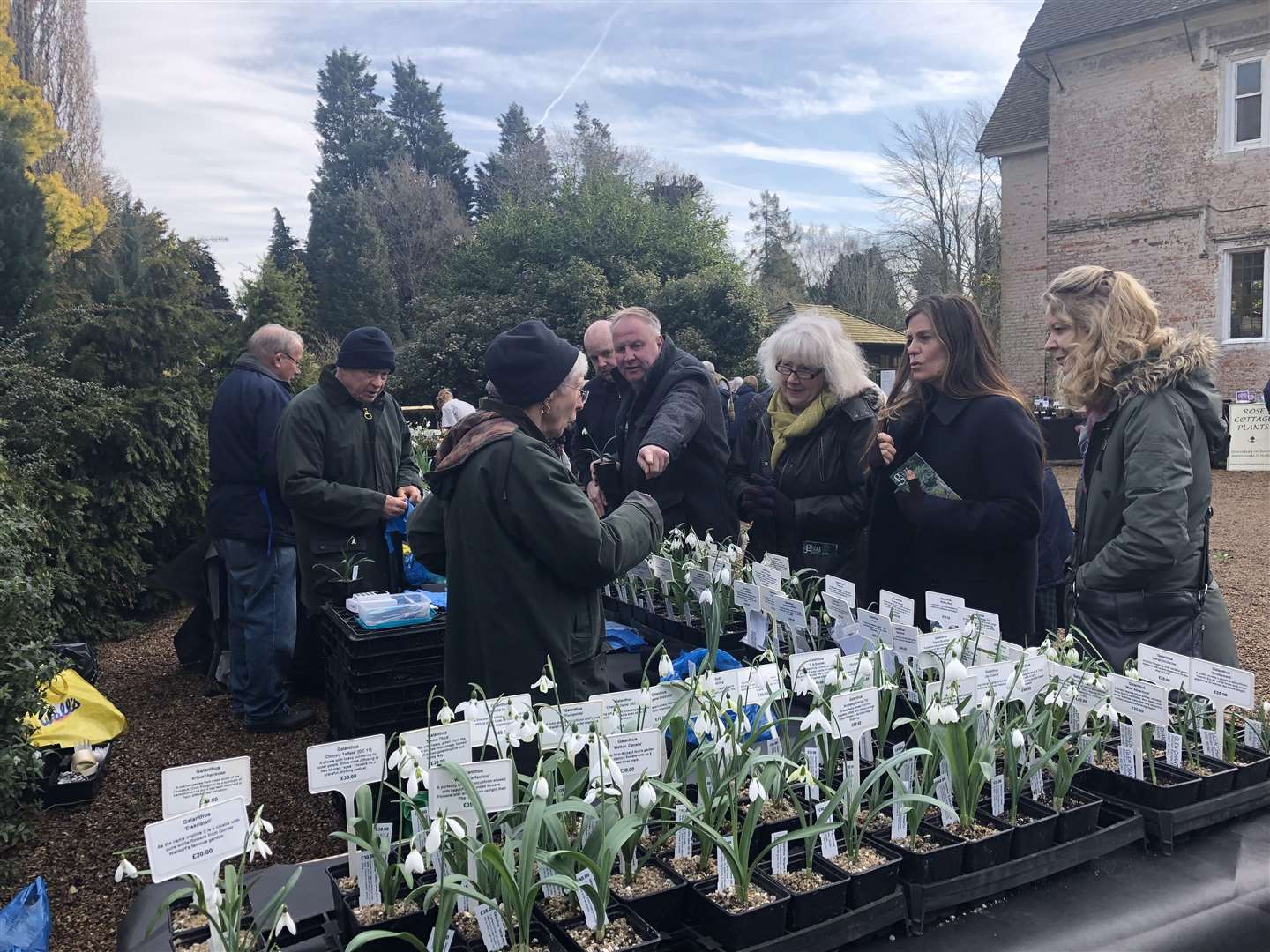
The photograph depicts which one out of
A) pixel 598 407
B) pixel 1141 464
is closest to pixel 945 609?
pixel 1141 464

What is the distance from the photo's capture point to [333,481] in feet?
14.4

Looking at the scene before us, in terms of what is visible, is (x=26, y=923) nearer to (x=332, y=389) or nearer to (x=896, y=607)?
(x=896, y=607)

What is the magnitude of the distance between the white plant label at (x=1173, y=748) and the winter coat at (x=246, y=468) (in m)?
3.87

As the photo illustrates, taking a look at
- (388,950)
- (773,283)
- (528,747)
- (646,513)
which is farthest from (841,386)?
(773,283)

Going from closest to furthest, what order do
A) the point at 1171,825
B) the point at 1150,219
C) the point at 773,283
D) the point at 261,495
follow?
the point at 1171,825, the point at 261,495, the point at 1150,219, the point at 773,283

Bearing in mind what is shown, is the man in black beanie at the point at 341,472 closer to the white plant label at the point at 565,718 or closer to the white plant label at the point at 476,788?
the white plant label at the point at 565,718

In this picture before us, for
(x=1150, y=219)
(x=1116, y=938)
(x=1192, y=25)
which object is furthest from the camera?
(x=1150, y=219)

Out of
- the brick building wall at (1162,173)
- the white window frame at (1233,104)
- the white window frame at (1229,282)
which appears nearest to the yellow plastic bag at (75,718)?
the brick building wall at (1162,173)

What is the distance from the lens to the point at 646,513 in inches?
101

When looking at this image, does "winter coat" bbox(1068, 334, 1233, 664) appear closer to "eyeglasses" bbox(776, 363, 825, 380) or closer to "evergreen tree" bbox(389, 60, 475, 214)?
"eyeglasses" bbox(776, 363, 825, 380)

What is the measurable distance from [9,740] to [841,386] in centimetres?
324

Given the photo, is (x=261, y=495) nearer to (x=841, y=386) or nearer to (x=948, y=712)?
(x=841, y=386)

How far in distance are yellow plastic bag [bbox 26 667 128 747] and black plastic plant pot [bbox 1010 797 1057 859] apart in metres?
3.75

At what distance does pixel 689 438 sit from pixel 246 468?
2.21 metres
